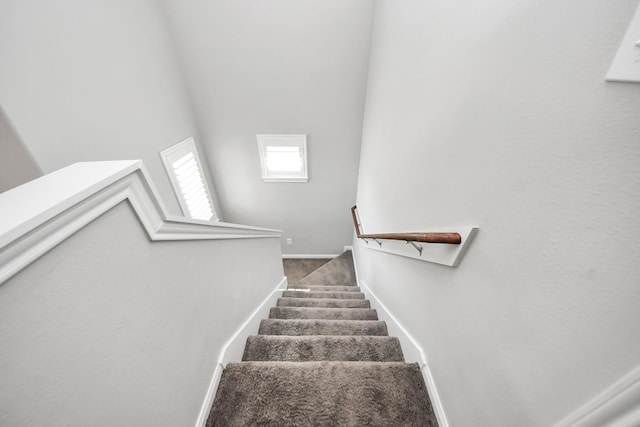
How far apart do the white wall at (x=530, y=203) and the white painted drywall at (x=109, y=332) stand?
99 cm

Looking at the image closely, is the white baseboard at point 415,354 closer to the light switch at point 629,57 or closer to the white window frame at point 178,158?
the light switch at point 629,57

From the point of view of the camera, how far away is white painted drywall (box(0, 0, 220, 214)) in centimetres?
103

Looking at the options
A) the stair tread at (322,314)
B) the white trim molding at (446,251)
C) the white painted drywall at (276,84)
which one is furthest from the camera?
the white painted drywall at (276,84)

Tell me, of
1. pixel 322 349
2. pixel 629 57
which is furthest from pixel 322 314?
pixel 629 57

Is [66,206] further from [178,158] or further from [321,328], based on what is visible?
[178,158]

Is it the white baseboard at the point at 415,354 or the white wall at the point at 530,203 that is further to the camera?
the white baseboard at the point at 415,354

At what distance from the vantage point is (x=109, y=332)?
0.54 metres

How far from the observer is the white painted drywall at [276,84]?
87.4 inches

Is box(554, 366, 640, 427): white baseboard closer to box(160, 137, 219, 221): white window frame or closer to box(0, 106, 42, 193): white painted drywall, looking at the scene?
Result: box(0, 106, 42, 193): white painted drywall

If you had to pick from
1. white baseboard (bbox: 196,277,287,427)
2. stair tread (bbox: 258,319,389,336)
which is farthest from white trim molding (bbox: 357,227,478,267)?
white baseboard (bbox: 196,277,287,427)

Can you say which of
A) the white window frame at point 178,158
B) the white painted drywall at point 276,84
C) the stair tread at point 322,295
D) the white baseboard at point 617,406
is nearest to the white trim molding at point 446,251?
the white baseboard at point 617,406

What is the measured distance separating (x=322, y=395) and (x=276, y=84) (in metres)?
2.91

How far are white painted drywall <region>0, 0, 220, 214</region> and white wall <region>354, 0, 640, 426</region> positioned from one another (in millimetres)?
1892

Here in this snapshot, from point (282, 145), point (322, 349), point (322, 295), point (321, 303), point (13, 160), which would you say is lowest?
point (322, 295)
